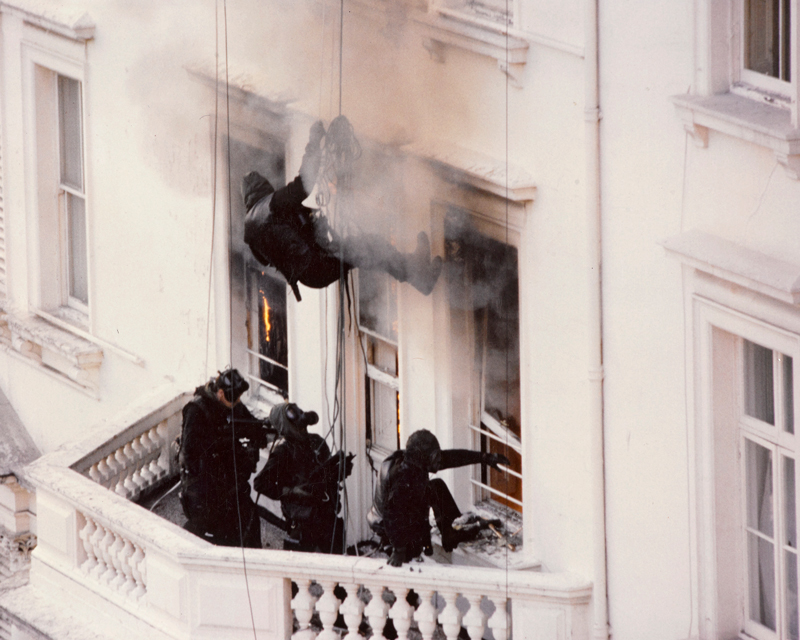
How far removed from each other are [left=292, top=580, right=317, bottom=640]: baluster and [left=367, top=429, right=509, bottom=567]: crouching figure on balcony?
60 centimetres

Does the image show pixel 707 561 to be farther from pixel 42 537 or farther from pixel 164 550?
pixel 42 537

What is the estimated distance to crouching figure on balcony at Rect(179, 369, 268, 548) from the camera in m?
10.6

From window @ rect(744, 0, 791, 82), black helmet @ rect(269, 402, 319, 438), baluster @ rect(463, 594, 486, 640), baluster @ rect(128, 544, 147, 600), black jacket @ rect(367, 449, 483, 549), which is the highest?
window @ rect(744, 0, 791, 82)

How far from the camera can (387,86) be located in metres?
10.1

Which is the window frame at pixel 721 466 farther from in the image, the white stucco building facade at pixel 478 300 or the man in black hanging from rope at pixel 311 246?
the man in black hanging from rope at pixel 311 246

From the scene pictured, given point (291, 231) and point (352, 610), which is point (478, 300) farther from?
point (352, 610)

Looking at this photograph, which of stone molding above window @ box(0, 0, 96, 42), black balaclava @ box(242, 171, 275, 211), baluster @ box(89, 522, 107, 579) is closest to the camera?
black balaclava @ box(242, 171, 275, 211)

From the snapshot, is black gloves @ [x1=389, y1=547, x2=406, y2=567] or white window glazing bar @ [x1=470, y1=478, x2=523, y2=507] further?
white window glazing bar @ [x1=470, y1=478, x2=523, y2=507]

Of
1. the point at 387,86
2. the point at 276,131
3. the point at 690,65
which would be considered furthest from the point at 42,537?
the point at 690,65

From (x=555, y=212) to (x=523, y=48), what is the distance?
98 centimetres

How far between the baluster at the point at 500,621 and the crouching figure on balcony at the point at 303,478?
1.54 m

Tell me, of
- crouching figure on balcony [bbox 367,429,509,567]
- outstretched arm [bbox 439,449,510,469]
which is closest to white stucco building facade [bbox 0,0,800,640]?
crouching figure on balcony [bbox 367,429,509,567]

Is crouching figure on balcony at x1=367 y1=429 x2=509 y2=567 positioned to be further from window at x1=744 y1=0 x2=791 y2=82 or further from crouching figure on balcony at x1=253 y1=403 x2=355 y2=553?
window at x1=744 y1=0 x2=791 y2=82

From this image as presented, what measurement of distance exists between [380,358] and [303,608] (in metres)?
2.27
